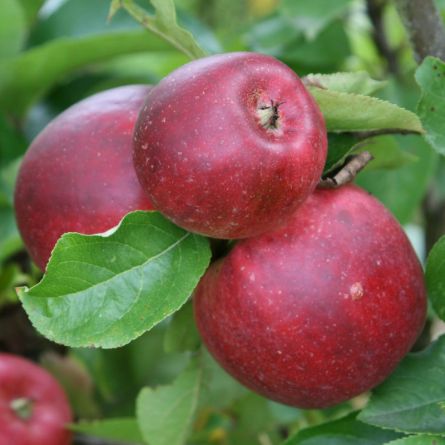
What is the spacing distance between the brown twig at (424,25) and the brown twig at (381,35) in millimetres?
561

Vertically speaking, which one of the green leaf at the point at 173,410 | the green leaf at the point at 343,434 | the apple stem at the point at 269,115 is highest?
the apple stem at the point at 269,115

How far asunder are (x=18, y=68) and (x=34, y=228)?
2.00 ft

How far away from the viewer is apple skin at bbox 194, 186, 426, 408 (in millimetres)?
618

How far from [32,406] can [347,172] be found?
549 millimetres

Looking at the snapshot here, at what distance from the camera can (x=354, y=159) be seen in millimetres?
671

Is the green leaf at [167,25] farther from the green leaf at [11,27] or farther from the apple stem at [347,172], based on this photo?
the green leaf at [11,27]

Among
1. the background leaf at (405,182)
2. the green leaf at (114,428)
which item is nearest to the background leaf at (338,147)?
the background leaf at (405,182)

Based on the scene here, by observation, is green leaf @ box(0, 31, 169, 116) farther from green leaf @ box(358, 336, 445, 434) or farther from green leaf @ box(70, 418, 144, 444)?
green leaf @ box(358, 336, 445, 434)

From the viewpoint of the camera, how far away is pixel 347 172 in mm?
659

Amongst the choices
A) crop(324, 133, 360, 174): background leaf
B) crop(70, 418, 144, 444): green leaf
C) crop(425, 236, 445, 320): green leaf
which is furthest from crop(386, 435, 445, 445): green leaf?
crop(70, 418, 144, 444): green leaf

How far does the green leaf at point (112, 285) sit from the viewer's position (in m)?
0.59

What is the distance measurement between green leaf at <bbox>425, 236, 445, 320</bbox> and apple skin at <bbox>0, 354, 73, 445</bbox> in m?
0.53

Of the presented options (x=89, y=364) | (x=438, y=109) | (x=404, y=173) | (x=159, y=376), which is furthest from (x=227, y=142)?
(x=89, y=364)

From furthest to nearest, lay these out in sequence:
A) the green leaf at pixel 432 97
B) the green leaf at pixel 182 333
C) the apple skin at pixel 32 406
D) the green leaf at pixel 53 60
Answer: the green leaf at pixel 53 60 → the apple skin at pixel 32 406 → the green leaf at pixel 182 333 → the green leaf at pixel 432 97
